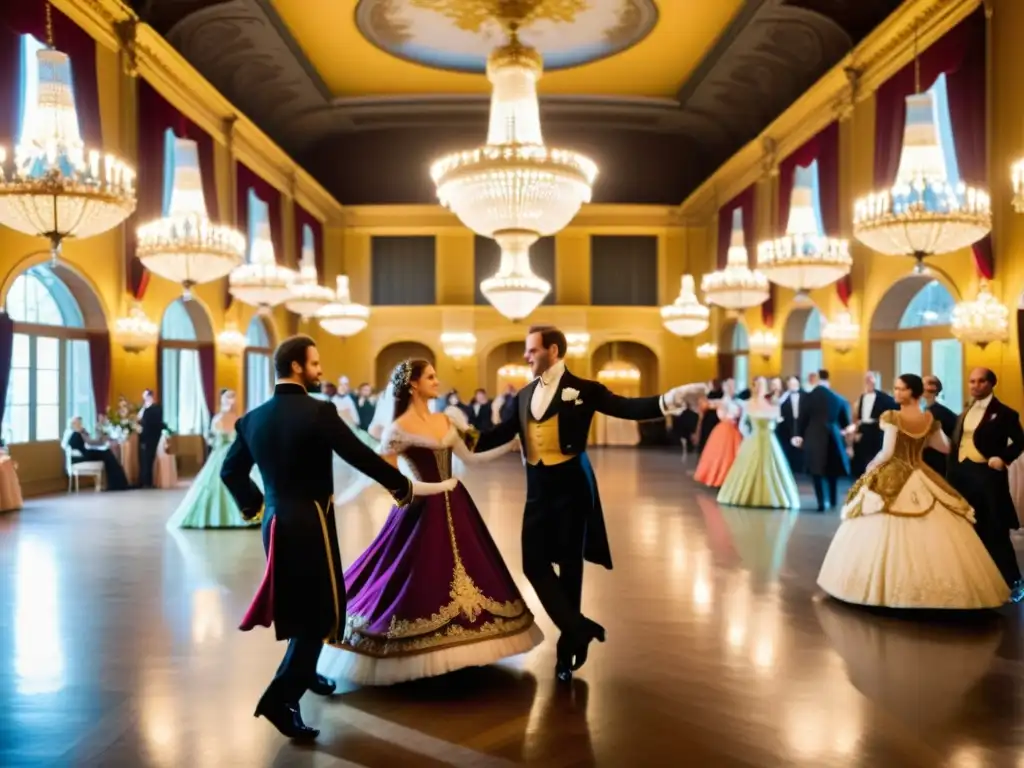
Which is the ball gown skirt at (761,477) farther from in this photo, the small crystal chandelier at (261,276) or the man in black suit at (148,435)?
the man in black suit at (148,435)

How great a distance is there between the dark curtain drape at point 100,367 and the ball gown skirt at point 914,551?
9438mm

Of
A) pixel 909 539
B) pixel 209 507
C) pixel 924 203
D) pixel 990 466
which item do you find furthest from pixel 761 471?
pixel 209 507

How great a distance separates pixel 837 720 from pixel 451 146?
1952 cm

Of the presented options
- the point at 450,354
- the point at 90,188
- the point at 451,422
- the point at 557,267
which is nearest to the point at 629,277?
the point at 557,267

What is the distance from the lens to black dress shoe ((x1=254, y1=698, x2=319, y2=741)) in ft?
10.7

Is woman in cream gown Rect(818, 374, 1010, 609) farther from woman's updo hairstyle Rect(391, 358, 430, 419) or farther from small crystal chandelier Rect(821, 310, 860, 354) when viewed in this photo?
small crystal chandelier Rect(821, 310, 860, 354)

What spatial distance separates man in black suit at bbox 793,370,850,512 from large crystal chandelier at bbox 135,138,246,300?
609cm

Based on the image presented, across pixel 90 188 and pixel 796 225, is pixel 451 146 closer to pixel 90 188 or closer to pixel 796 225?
pixel 796 225

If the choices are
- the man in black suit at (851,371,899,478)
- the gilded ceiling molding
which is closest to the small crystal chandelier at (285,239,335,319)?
the gilded ceiling molding

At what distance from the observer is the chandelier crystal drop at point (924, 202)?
7.53m

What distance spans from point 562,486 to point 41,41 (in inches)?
348

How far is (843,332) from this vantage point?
1264 centimetres

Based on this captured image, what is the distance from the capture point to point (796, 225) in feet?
32.1

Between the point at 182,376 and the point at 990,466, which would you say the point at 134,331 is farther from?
the point at 990,466
